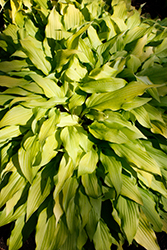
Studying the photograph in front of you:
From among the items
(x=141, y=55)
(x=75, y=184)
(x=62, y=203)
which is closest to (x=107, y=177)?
(x=75, y=184)

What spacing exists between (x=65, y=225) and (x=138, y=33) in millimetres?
1857

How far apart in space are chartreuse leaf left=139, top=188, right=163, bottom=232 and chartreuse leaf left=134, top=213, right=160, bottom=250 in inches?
1.6

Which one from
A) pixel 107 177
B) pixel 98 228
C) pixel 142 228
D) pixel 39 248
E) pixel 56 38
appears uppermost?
pixel 56 38

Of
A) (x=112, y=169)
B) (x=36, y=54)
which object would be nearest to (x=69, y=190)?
(x=112, y=169)

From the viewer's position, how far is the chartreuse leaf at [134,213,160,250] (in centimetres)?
141

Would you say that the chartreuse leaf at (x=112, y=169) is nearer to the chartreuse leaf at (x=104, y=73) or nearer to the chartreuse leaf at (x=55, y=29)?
the chartreuse leaf at (x=104, y=73)

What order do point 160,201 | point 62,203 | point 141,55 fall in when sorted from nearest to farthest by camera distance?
1. point 62,203
2. point 160,201
3. point 141,55

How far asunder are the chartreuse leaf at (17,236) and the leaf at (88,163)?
2.30 ft

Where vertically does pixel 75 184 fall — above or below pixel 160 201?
above

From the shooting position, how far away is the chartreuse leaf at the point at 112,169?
4.24ft

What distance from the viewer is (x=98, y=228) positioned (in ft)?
4.86

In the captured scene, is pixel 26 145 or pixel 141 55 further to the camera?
pixel 141 55

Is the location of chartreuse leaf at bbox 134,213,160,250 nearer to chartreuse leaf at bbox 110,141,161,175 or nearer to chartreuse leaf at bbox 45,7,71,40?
chartreuse leaf at bbox 110,141,161,175

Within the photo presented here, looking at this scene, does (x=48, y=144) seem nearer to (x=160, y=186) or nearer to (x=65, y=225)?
(x=65, y=225)
